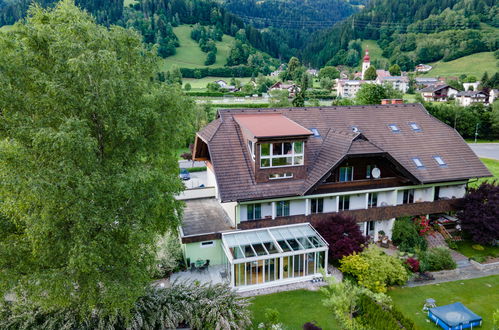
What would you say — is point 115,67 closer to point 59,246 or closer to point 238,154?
point 59,246

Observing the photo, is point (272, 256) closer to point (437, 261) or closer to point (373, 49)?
point (437, 261)

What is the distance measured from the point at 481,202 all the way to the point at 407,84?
377 ft

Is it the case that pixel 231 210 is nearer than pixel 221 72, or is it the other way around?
pixel 231 210

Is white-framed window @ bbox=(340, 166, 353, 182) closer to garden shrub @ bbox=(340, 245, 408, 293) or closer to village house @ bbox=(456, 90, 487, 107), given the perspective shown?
garden shrub @ bbox=(340, 245, 408, 293)

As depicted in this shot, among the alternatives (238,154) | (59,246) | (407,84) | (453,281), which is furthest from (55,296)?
(407,84)

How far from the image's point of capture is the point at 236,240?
66.1ft

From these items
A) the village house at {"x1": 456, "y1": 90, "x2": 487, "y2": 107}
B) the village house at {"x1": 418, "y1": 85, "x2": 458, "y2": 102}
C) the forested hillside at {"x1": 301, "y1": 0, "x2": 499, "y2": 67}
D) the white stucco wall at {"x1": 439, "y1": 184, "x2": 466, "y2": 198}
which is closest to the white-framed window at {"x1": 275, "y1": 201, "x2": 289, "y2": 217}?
the white stucco wall at {"x1": 439, "y1": 184, "x2": 466, "y2": 198}

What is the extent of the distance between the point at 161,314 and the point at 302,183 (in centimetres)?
1136

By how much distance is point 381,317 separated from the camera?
1602 cm

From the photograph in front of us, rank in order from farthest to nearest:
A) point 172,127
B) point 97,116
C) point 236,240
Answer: point 236,240
point 172,127
point 97,116

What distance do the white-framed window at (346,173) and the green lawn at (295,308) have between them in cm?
779

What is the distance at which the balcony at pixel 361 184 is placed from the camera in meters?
22.8

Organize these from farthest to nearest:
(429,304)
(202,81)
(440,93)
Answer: (202,81), (440,93), (429,304)

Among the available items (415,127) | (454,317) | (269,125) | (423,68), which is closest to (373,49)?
(423,68)
